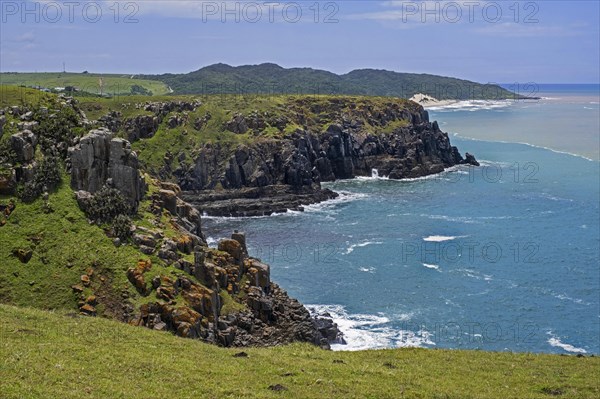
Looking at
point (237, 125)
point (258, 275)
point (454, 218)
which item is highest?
point (237, 125)

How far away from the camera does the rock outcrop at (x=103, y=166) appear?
55719 millimetres

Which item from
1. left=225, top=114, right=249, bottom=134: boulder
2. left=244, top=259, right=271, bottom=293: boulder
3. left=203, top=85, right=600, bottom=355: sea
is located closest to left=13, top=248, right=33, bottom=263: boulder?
left=244, top=259, right=271, bottom=293: boulder

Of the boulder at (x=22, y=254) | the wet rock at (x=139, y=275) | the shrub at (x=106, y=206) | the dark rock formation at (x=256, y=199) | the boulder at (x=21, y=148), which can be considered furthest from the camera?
the dark rock formation at (x=256, y=199)

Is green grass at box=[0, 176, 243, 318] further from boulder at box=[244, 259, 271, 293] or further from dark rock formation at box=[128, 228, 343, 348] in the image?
boulder at box=[244, 259, 271, 293]

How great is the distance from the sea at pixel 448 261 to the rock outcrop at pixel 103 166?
85.1 ft

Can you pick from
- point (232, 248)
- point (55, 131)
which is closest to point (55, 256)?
point (55, 131)

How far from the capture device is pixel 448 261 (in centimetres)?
9000

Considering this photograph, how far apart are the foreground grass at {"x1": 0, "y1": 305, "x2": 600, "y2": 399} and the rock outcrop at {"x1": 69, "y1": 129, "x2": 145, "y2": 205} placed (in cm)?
1848

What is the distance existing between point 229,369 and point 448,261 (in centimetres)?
6368

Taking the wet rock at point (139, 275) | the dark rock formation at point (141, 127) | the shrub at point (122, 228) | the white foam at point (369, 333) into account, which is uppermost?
the dark rock formation at point (141, 127)

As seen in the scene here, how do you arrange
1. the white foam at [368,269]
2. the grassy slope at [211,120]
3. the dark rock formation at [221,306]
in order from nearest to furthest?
the dark rock formation at [221,306] → the white foam at [368,269] → the grassy slope at [211,120]

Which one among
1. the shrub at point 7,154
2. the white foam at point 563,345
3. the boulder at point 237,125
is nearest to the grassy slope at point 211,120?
the boulder at point 237,125

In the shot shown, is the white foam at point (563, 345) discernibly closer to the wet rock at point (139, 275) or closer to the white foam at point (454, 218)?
the wet rock at point (139, 275)

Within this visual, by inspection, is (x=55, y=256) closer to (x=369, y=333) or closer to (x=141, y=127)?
(x=369, y=333)
